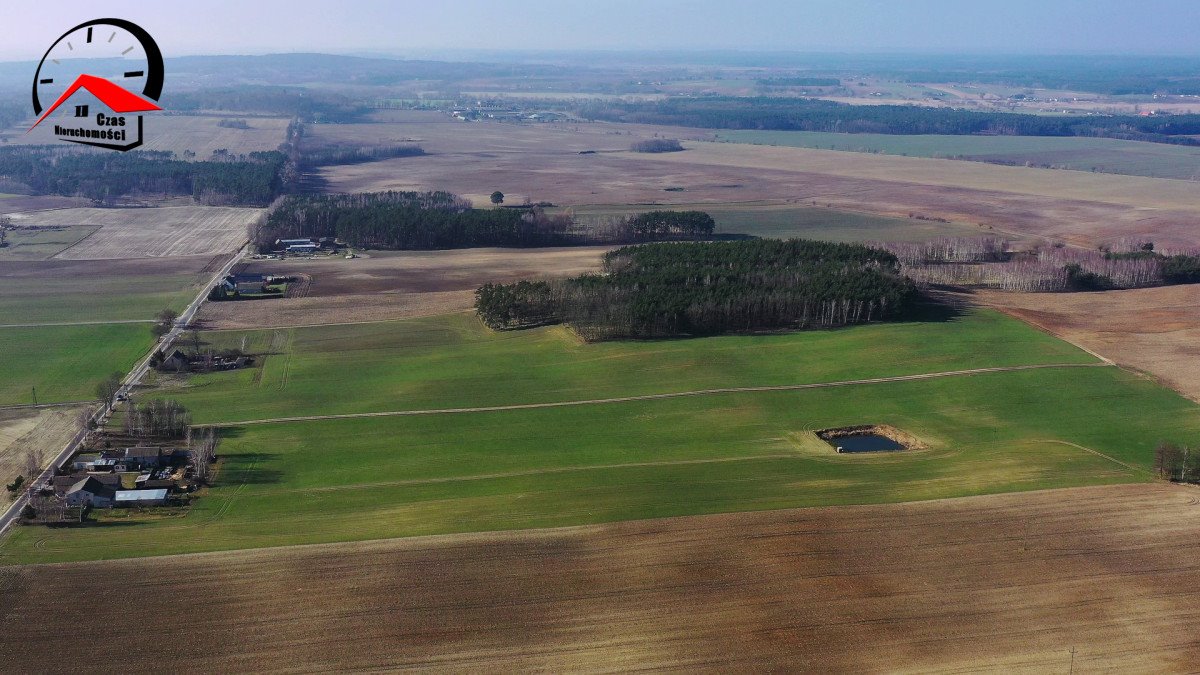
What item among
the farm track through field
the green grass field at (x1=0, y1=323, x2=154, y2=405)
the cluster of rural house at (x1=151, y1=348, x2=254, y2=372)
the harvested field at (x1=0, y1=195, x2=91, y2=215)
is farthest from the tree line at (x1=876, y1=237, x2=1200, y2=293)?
the harvested field at (x1=0, y1=195, x2=91, y2=215)

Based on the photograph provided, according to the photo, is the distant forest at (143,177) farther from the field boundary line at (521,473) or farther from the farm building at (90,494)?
the field boundary line at (521,473)

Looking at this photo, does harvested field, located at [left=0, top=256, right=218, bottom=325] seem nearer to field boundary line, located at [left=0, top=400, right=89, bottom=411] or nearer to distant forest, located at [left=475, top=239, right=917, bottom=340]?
field boundary line, located at [left=0, top=400, right=89, bottom=411]

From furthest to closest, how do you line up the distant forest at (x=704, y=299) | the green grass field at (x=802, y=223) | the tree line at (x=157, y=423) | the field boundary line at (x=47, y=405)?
the green grass field at (x=802, y=223), the distant forest at (x=704, y=299), the field boundary line at (x=47, y=405), the tree line at (x=157, y=423)

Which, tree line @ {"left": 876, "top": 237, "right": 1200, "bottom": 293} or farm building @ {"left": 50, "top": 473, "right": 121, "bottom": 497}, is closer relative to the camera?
farm building @ {"left": 50, "top": 473, "right": 121, "bottom": 497}

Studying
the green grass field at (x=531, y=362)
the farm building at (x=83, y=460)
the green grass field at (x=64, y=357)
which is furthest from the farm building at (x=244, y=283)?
the farm building at (x=83, y=460)

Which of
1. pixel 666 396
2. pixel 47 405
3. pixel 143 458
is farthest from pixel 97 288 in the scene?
pixel 666 396

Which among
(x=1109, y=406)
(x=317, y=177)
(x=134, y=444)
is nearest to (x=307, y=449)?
(x=134, y=444)

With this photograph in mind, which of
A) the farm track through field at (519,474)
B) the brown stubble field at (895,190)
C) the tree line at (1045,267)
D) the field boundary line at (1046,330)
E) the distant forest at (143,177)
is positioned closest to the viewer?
the farm track through field at (519,474)
